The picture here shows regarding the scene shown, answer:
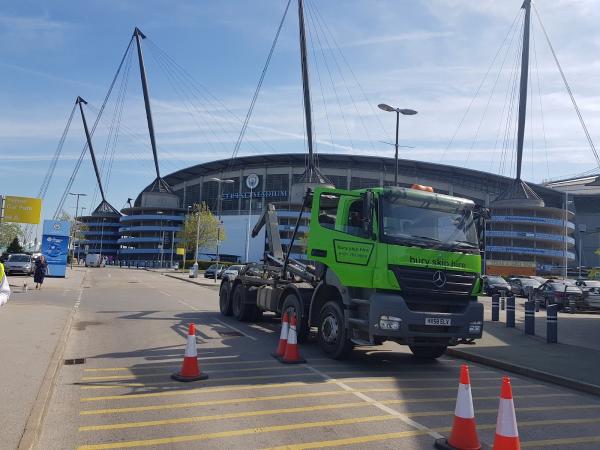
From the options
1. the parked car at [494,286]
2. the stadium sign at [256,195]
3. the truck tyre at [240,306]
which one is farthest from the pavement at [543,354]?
the stadium sign at [256,195]

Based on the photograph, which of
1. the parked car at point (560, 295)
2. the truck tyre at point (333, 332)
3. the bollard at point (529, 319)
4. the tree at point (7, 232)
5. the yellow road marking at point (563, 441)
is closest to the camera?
the yellow road marking at point (563, 441)

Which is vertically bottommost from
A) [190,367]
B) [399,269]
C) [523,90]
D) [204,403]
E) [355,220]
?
[204,403]

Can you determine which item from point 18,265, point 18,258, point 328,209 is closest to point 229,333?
point 328,209

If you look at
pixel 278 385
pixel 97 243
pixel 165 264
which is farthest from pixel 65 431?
pixel 97 243

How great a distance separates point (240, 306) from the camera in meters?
15.6

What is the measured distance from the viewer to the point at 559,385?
29.1ft

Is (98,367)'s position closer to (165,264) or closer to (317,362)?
(317,362)

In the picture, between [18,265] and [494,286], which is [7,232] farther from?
[494,286]

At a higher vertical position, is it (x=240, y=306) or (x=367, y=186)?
(x=367, y=186)

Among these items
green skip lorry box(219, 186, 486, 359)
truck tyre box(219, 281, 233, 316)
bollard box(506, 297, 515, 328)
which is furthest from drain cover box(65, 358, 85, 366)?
bollard box(506, 297, 515, 328)

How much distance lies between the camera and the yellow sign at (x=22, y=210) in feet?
133

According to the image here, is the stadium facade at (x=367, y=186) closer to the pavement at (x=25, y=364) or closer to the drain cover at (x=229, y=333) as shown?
the pavement at (x=25, y=364)

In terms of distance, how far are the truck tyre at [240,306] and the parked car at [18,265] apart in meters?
27.4

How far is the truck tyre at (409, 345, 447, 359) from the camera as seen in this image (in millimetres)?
10539
